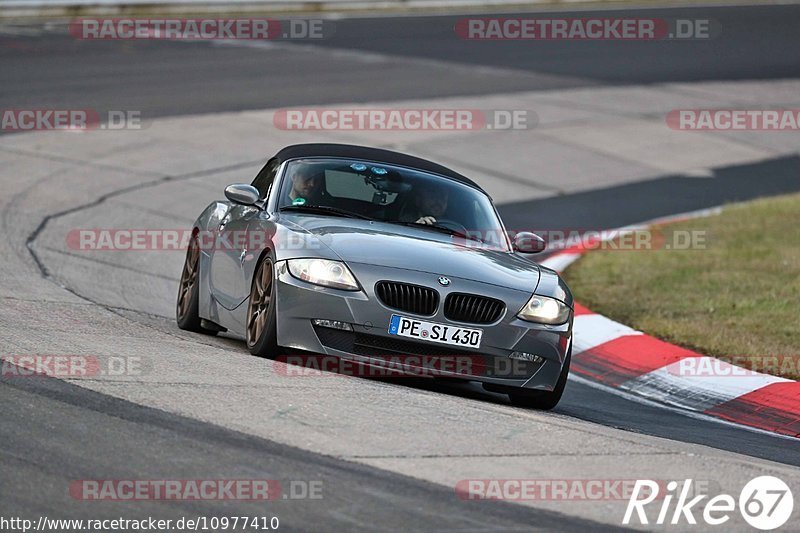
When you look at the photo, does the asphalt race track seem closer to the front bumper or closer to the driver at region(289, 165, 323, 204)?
the front bumper

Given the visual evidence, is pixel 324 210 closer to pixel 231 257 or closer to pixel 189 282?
pixel 231 257

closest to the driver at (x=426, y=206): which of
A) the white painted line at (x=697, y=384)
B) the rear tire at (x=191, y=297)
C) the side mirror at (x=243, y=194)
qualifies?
the side mirror at (x=243, y=194)

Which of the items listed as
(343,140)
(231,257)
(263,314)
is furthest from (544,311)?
(343,140)

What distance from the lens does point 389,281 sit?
25.1ft

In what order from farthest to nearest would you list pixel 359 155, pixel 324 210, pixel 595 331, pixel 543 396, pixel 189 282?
pixel 595 331 → pixel 189 282 → pixel 359 155 → pixel 324 210 → pixel 543 396

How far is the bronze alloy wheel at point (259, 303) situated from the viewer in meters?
8.05

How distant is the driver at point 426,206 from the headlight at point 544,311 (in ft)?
4.00

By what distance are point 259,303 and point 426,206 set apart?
4.77ft

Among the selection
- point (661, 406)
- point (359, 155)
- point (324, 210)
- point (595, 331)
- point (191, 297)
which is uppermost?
point (359, 155)

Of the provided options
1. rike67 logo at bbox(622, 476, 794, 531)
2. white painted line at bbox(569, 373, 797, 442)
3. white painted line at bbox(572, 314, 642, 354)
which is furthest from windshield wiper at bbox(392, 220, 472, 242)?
rike67 logo at bbox(622, 476, 794, 531)

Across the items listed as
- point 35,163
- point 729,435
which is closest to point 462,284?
point 729,435

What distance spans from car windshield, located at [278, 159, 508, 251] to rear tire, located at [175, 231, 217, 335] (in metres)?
1.19

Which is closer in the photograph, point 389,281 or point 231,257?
point 389,281

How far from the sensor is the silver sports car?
7.65 metres
